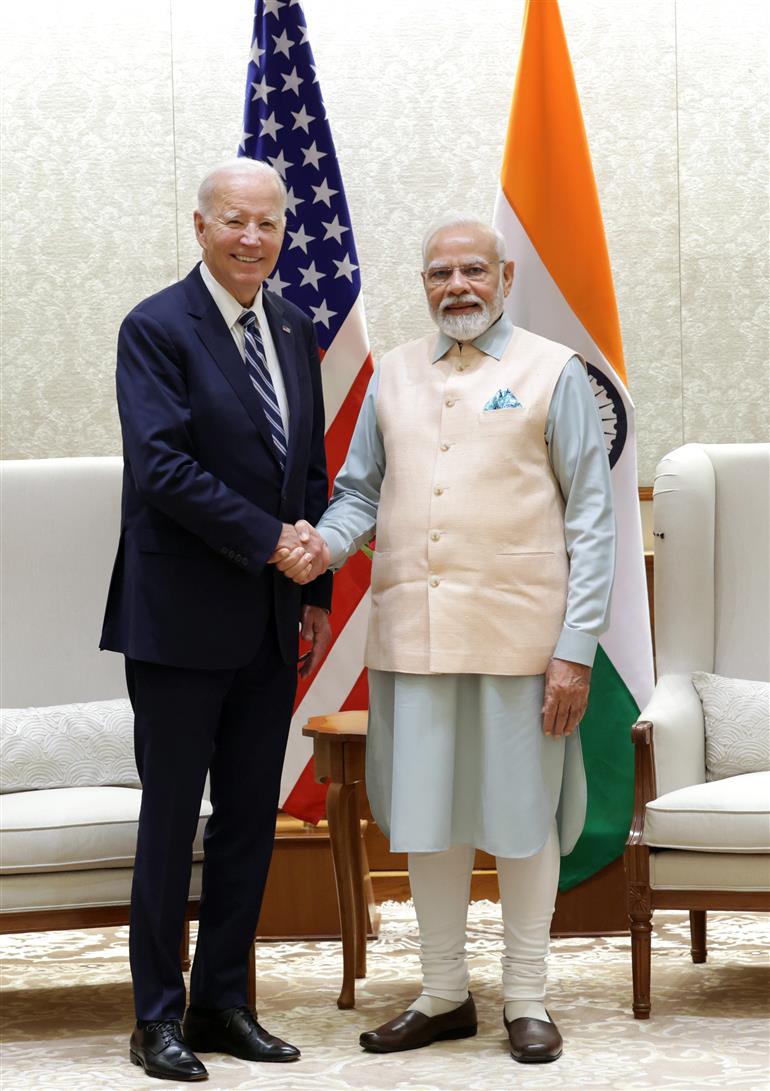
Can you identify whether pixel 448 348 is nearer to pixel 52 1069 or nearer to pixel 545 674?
pixel 545 674

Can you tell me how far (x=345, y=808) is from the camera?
3176 mm

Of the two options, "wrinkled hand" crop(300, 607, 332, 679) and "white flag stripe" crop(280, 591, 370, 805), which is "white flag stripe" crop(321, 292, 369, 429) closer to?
"white flag stripe" crop(280, 591, 370, 805)

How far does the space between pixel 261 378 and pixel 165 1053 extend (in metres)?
1.33

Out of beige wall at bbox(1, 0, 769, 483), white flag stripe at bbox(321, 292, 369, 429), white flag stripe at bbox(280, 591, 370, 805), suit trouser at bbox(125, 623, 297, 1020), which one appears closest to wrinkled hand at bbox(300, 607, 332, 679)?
suit trouser at bbox(125, 623, 297, 1020)

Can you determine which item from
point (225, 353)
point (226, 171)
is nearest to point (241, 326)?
point (225, 353)

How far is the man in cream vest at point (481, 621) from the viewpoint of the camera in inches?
105

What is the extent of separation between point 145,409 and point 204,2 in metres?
2.53

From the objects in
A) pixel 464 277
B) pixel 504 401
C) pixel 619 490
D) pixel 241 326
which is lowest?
pixel 619 490

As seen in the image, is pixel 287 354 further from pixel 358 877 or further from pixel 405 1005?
pixel 405 1005

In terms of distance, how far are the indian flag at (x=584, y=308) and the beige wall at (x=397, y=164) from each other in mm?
694

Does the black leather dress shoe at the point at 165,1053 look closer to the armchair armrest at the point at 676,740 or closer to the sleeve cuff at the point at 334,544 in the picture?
the sleeve cuff at the point at 334,544

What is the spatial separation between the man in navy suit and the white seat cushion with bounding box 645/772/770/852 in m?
0.83

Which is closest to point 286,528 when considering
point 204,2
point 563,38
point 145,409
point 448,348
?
point 145,409

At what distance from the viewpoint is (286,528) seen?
264 centimetres
